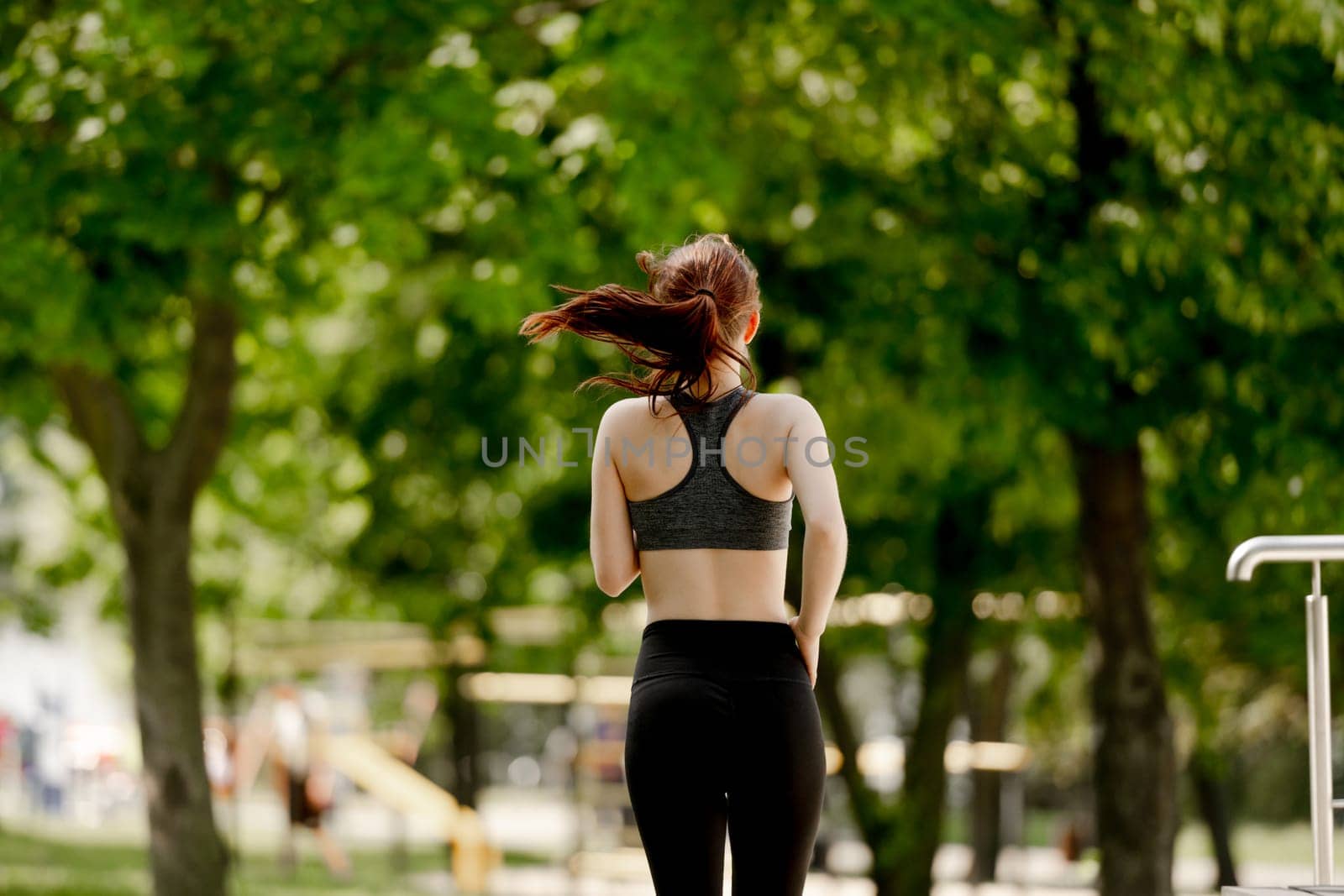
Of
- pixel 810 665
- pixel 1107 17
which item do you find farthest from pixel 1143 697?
pixel 810 665

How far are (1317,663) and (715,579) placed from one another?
2002 mm

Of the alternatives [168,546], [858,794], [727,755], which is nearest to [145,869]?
[168,546]

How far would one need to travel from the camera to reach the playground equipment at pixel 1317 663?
13.1ft

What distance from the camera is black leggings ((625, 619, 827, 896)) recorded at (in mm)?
3018

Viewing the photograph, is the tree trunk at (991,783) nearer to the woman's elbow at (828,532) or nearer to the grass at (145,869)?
the grass at (145,869)

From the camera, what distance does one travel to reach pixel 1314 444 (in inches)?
305

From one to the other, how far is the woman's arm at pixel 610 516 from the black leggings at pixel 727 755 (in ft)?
0.61

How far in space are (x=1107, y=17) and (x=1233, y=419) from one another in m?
2.08

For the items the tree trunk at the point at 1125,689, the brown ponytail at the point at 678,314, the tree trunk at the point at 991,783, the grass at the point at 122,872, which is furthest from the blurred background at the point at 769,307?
the brown ponytail at the point at 678,314

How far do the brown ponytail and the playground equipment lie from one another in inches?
63.0

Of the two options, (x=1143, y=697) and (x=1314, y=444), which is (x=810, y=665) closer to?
(x=1314, y=444)

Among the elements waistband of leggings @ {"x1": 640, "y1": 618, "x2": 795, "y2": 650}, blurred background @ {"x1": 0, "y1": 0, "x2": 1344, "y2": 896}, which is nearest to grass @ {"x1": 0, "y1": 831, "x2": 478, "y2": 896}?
blurred background @ {"x1": 0, "y1": 0, "x2": 1344, "y2": 896}

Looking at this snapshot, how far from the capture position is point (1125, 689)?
8812 mm

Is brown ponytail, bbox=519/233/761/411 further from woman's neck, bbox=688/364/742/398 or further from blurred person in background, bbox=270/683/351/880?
blurred person in background, bbox=270/683/351/880
